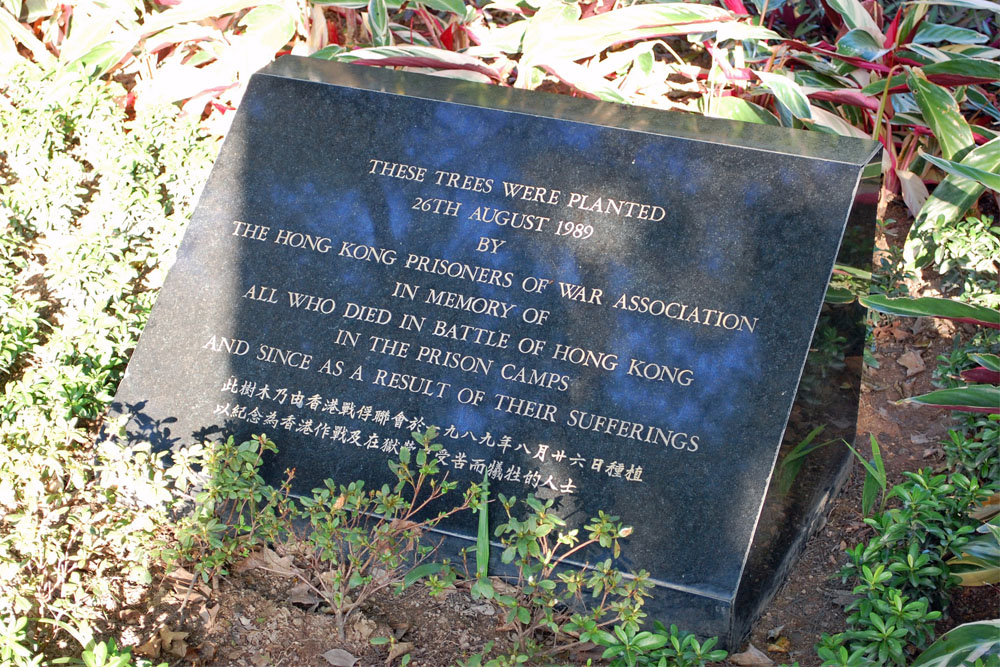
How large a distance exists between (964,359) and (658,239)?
1.01 metres

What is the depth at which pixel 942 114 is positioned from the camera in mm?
3016

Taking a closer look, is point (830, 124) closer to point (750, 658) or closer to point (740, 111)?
point (740, 111)

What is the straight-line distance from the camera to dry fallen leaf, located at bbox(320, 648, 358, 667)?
2.09 m

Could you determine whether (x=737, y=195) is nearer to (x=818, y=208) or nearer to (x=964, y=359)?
(x=818, y=208)

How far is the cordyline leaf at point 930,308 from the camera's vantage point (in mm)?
2246

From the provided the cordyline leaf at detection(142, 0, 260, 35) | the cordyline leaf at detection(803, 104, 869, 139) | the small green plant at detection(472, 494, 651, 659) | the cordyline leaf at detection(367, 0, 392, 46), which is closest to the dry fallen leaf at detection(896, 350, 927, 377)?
the cordyline leaf at detection(803, 104, 869, 139)

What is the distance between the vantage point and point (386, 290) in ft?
8.07

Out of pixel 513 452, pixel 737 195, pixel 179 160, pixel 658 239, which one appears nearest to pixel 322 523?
pixel 513 452

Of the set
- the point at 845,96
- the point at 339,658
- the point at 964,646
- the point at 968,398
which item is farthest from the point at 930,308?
the point at 339,658

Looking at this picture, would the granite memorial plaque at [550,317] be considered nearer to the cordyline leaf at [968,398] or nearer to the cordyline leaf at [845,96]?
the cordyline leaf at [968,398]

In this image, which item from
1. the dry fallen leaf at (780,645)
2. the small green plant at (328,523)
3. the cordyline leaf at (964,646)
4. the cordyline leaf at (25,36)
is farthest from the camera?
the cordyline leaf at (25,36)

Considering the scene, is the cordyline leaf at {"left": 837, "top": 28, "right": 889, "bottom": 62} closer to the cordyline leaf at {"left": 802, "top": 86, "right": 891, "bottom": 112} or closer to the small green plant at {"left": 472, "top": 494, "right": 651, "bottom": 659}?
the cordyline leaf at {"left": 802, "top": 86, "right": 891, "bottom": 112}

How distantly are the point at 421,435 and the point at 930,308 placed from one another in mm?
1296

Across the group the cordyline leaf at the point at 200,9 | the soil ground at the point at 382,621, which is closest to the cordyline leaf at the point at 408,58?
the cordyline leaf at the point at 200,9
